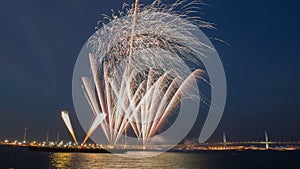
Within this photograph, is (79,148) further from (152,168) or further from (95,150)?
(152,168)

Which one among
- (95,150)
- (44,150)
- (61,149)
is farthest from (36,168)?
(44,150)

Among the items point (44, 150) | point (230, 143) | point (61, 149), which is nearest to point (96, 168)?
point (61, 149)

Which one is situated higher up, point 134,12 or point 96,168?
point 134,12

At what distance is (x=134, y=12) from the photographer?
1029 inches

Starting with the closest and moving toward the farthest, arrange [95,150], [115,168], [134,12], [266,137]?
1. [134,12]
2. [115,168]
3. [95,150]
4. [266,137]

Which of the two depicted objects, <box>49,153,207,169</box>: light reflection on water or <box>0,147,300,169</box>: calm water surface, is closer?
<box>49,153,207,169</box>: light reflection on water

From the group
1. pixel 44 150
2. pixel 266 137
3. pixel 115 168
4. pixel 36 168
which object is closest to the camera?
pixel 115 168

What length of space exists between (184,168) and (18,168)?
21.7 m

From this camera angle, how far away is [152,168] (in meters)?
38.0

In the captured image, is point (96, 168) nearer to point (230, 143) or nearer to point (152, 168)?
point (152, 168)

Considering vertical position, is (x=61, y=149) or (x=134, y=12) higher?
(x=134, y=12)

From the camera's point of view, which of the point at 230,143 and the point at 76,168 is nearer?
the point at 76,168

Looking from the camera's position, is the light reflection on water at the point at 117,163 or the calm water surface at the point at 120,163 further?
the calm water surface at the point at 120,163

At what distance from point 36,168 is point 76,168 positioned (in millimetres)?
5786
